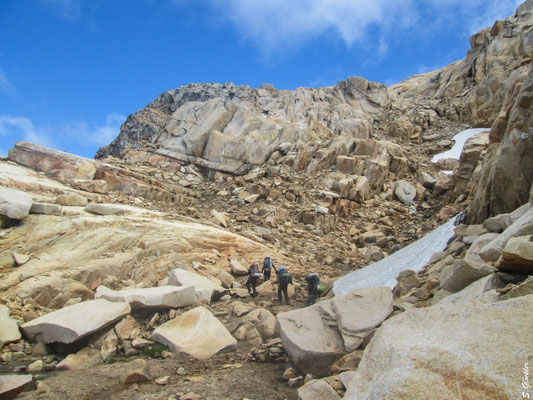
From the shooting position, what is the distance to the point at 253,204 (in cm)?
2509

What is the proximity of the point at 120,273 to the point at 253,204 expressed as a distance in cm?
1347

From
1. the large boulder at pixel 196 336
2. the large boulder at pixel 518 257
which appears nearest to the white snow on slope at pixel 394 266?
the large boulder at pixel 196 336

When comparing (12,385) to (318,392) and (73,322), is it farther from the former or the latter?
(318,392)

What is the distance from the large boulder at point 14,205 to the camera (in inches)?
525

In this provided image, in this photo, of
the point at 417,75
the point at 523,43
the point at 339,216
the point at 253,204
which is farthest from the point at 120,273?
the point at 417,75

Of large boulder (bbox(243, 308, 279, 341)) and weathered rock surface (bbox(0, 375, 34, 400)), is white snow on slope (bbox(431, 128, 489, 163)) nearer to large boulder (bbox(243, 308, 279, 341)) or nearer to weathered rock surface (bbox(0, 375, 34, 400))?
large boulder (bbox(243, 308, 279, 341))

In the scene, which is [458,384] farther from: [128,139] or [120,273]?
[128,139]

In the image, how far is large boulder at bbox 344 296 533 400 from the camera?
310 cm

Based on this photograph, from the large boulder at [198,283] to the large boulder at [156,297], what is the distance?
719 millimetres

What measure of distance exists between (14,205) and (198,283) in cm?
859

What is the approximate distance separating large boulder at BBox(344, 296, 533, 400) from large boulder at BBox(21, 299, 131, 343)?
7175mm

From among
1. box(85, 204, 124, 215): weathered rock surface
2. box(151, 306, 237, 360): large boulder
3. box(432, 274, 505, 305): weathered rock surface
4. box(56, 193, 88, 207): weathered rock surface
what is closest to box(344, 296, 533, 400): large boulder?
box(432, 274, 505, 305): weathered rock surface

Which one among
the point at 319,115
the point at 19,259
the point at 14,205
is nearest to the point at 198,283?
the point at 19,259

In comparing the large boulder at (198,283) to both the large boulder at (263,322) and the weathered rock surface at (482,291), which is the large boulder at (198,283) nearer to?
the large boulder at (263,322)
